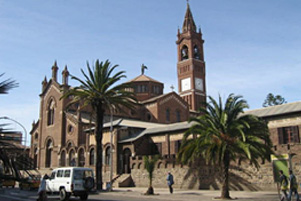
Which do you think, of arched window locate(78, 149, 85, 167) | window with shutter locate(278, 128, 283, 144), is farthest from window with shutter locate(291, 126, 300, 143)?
arched window locate(78, 149, 85, 167)

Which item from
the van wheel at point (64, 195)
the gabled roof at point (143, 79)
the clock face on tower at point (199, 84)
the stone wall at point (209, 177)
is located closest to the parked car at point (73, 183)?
the van wheel at point (64, 195)

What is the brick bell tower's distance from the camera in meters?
78.9

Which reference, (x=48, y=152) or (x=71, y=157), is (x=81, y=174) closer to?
(x=71, y=157)

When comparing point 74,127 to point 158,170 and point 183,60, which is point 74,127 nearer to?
point 158,170

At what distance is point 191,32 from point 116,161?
165ft

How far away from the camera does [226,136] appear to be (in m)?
20.8

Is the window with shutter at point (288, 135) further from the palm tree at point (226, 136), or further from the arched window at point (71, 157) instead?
the arched window at point (71, 157)

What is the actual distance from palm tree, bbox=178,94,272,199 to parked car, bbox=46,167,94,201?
6.68 m

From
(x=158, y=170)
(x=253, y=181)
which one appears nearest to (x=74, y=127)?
(x=158, y=170)

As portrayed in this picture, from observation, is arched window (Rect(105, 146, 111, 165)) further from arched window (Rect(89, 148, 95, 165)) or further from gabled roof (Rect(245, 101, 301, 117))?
gabled roof (Rect(245, 101, 301, 117))

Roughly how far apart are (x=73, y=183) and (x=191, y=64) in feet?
209

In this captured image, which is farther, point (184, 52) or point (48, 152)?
point (184, 52)

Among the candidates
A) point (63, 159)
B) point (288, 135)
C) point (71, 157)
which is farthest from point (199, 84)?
point (288, 135)

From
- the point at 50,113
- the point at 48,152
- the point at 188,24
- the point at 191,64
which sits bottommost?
the point at 48,152
